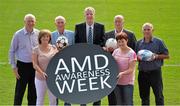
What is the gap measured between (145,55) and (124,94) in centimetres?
90

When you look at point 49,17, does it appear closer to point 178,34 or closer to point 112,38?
point 178,34

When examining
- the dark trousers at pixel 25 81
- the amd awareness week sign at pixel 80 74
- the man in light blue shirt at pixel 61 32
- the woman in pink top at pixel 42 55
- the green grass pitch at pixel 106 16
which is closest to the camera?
the amd awareness week sign at pixel 80 74

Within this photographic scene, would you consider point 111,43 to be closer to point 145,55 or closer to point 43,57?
point 145,55

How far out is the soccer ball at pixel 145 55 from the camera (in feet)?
39.0

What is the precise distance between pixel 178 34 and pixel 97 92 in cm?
1304

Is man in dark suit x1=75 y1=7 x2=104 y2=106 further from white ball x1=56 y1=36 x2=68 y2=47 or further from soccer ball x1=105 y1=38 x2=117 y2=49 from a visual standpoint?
white ball x1=56 y1=36 x2=68 y2=47

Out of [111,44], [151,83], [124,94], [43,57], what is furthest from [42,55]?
[151,83]

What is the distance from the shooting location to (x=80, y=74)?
32.9ft

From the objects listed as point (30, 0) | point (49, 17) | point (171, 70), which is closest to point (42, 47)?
point (171, 70)

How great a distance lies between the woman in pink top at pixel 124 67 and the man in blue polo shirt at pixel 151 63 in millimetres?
756

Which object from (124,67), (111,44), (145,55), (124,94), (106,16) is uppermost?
(106,16)

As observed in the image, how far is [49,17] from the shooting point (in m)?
25.8

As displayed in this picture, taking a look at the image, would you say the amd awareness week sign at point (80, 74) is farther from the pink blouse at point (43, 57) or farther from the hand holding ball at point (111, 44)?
the hand holding ball at point (111, 44)

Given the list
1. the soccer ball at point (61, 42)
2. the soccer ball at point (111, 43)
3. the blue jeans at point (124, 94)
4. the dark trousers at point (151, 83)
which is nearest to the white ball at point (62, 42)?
the soccer ball at point (61, 42)
